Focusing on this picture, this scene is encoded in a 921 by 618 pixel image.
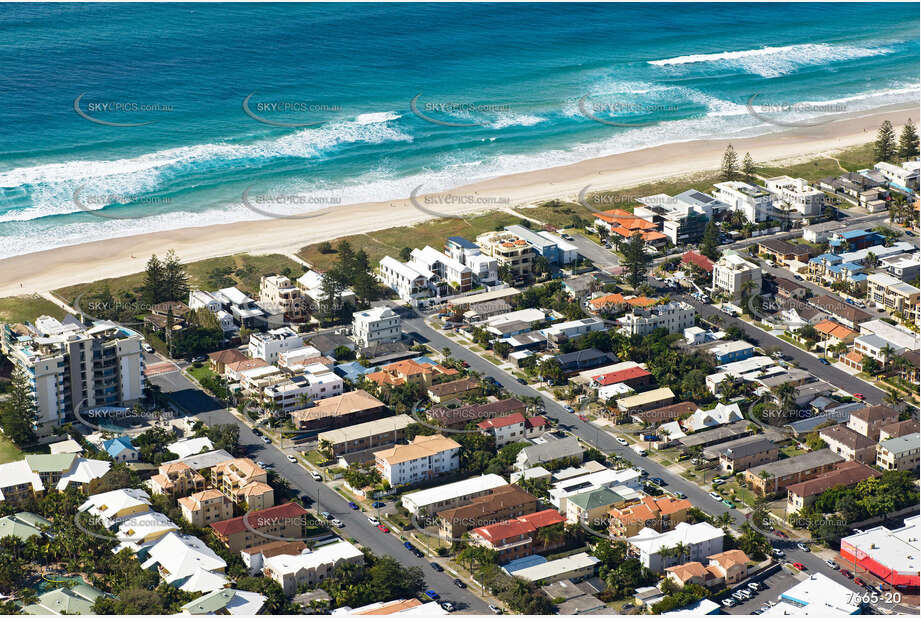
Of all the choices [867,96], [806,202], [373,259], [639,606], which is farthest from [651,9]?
[639,606]

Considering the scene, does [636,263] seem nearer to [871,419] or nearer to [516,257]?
[516,257]

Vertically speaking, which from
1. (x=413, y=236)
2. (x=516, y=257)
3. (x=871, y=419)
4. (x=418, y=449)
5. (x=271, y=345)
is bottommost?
(x=418, y=449)

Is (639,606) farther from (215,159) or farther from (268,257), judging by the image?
(215,159)

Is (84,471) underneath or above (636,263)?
underneath

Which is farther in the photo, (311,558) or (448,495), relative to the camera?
(448,495)

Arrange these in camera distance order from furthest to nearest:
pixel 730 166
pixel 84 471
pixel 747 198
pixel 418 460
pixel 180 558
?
pixel 730 166, pixel 747 198, pixel 418 460, pixel 84 471, pixel 180 558

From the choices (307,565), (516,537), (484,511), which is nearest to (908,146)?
(484,511)

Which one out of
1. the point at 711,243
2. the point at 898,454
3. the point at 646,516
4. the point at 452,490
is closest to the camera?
the point at 646,516

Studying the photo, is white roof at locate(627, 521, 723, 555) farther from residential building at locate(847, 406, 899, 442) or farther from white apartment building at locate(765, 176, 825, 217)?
white apartment building at locate(765, 176, 825, 217)
